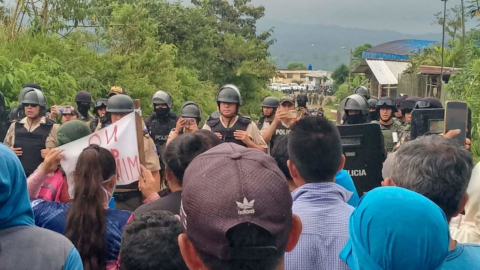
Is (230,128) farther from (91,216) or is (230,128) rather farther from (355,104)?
(91,216)

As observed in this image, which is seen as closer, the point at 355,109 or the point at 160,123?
the point at 355,109

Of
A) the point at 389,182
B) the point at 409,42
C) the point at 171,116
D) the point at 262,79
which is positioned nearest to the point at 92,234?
the point at 389,182

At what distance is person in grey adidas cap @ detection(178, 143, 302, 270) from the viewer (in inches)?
59.1

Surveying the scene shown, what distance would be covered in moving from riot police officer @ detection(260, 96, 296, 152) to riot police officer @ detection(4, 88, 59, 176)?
2.75m

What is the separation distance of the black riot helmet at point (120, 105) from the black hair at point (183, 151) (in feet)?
8.82

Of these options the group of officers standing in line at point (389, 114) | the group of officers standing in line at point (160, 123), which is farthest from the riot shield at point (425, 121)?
the group of officers standing in line at point (389, 114)

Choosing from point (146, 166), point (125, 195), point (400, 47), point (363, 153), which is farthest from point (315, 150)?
point (400, 47)

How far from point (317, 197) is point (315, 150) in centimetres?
34

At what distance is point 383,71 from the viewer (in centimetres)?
3466

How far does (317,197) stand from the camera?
109 inches

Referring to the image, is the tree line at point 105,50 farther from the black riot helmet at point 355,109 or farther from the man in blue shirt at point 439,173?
the man in blue shirt at point 439,173

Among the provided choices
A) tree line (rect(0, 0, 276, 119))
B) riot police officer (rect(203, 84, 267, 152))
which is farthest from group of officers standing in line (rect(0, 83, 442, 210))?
tree line (rect(0, 0, 276, 119))

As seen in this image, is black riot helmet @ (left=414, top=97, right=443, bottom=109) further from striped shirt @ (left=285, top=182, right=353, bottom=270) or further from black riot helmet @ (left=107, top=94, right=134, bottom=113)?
striped shirt @ (left=285, top=182, right=353, bottom=270)

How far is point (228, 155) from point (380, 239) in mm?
596
